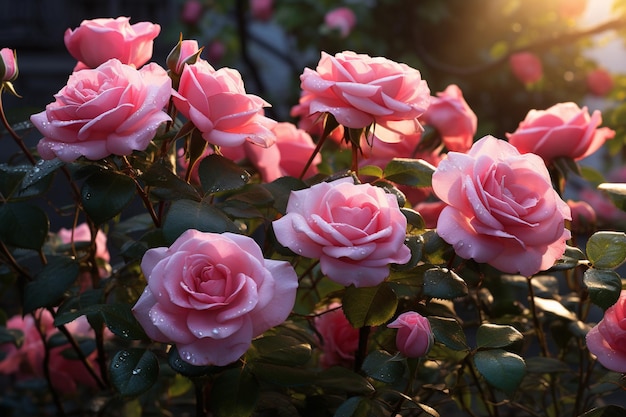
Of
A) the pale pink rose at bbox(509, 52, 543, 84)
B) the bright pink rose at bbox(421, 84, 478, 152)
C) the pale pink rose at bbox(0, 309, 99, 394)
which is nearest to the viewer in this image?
the bright pink rose at bbox(421, 84, 478, 152)

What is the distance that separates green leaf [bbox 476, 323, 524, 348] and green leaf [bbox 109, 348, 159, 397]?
0.24 meters

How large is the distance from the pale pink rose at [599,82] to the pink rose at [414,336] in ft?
8.62

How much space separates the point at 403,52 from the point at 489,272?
7.89 ft

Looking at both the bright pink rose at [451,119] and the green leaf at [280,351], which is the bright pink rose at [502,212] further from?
the bright pink rose at [451,119]

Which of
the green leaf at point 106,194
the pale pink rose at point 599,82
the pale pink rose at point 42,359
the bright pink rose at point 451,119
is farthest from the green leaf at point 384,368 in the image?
the pale pink rose at point 599,82

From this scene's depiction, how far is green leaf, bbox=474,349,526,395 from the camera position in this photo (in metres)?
0.55

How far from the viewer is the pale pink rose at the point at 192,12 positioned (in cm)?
317

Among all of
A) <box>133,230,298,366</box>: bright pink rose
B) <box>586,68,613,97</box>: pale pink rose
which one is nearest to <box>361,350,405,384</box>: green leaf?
<box>133,230,298,366</box>: bright pink rose

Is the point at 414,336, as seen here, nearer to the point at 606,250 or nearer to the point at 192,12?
the point at 606,250

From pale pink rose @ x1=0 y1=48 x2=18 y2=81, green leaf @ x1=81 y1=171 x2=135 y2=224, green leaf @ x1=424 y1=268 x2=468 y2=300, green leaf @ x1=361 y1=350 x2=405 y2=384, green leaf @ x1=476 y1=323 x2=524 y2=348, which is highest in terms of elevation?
pale pink rose @ x1=0 y1=48 x2=18 y2=81

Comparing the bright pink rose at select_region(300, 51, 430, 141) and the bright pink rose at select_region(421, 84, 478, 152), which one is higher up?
the bright pink rose at select_region(300, 51, 430, 141)

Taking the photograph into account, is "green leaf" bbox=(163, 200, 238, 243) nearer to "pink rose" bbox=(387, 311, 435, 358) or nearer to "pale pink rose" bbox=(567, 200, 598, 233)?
"pink rose" bbox=(387, 311, 435, 358)

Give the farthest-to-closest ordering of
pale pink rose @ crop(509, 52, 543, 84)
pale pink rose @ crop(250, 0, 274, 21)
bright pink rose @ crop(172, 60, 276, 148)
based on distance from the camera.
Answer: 1. pale pink rose @ crop(250, 0, 274, 21)
2. pale pink rose @ crop(509, 52, 543, 84)
3. bright pink rose @ crop(172, 60, 276, 148)

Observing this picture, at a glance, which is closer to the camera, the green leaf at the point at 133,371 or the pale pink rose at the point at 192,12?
the green leaf at the point at 133,371
